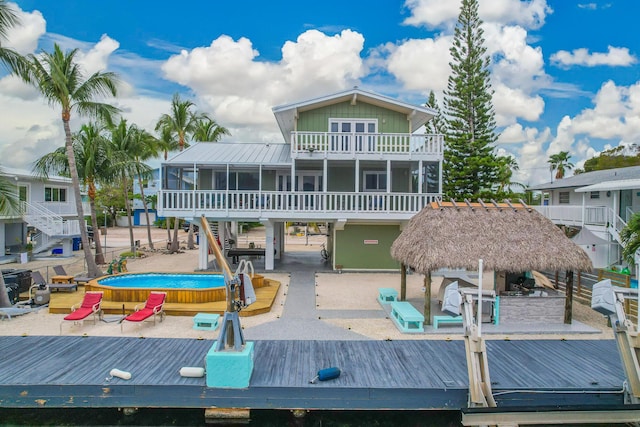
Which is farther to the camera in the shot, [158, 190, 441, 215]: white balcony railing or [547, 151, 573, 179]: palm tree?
[547, 151, 573, 179]: palm tree

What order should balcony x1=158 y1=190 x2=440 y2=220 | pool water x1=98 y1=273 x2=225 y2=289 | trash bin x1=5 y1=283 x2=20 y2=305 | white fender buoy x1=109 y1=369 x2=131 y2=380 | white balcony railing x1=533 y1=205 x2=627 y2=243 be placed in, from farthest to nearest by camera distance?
white balcony railing x1=533 y1=205 x2=627 y2=243 < balcony x1=158 y1=190 x2=440 y2=220 < pool water x1=98 y1=273 x2=225 y2=289 < trash bin x1=5 y1=283 x2=20 y2=305 < white fender buoy x1=109 y1=369 x2=131 y2=380

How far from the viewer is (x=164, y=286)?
→ 48.3ft

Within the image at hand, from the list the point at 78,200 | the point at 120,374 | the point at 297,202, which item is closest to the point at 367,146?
the point at 297,202

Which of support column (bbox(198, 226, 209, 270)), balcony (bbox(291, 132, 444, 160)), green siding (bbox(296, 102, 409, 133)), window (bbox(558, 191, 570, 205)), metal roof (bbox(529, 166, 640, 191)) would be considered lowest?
support column (bbox(198, 226, 209, 270))

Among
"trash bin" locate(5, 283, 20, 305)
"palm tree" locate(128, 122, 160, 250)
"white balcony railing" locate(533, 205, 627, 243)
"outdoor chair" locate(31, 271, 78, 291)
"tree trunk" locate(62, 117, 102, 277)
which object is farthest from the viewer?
"palm tree" locate(128, 122, 160, 250)

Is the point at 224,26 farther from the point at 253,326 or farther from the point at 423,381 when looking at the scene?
the point at 423,381

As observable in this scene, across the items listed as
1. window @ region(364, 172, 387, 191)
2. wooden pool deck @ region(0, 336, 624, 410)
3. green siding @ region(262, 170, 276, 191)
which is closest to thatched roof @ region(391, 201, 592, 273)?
wooden pool deck @ region(0, 336, 624, 410)

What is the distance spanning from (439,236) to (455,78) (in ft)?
68.3

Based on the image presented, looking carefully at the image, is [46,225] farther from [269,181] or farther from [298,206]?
[298,206]

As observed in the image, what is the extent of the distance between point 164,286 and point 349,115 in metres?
11.5

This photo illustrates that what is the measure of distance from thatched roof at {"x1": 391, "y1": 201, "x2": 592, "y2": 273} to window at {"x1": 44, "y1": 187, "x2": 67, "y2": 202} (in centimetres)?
2593

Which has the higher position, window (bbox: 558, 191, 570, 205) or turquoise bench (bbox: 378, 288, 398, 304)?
window (bbox: 558, 191, 570, 205)

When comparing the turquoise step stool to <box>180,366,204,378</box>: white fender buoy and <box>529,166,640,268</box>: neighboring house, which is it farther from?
<box>529,166,640,268</box>: neighboring house

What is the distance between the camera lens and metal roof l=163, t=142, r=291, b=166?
1784 cm
